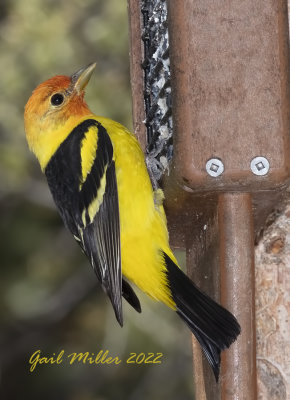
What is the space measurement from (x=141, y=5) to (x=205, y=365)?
1.86 meters

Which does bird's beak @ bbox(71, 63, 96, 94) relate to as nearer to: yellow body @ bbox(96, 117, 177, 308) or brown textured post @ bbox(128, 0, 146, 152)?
brown textured post @ bbox(128, 0, 146, 152)

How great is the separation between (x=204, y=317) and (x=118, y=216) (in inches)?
27.3

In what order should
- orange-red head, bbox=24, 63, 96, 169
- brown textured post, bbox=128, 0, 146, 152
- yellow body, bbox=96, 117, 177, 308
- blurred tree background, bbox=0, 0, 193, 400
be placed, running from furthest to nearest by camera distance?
blurred tree background, bbox=0, 0, 193, 400 < orange-red head, bbox=24, 63, 96, 169 < brown textured post, bbox=128, 0, 146, 152 < yellow body, bbox=96, 117, 177, 308

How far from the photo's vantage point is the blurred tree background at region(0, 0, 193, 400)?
318 inches

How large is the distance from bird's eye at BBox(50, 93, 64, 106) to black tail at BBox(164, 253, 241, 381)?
1161mm

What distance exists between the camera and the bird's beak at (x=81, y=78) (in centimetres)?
504

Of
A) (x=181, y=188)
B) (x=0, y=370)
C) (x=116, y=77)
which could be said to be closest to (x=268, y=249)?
(x=181, y=188)

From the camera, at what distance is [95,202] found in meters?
4.36

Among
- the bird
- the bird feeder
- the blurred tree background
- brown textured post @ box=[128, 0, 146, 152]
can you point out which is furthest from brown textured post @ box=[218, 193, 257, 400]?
the blurred tree background

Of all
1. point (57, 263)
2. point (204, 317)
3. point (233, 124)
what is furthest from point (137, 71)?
point (57, 263)

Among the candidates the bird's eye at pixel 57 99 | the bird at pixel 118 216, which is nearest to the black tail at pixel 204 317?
the bird at pixel 118 216

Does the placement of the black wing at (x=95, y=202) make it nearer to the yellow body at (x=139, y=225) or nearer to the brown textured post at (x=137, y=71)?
the yellow body at (x=139, y=225)

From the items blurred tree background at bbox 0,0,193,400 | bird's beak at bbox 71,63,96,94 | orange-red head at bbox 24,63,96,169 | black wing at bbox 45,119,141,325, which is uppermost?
bird's beak at bbox 71,63,96,94

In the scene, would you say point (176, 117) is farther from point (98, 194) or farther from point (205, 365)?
point (205, 365)
